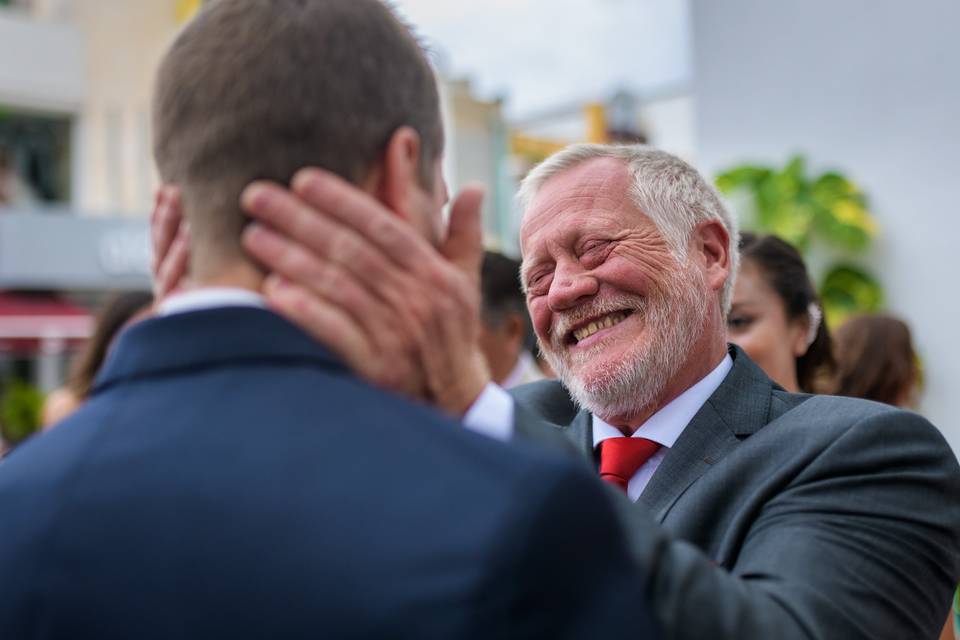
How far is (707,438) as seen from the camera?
6.46 feet

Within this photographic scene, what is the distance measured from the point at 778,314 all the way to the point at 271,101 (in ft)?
8.78

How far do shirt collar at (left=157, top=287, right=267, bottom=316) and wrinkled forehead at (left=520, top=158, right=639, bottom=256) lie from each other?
4.52 ft

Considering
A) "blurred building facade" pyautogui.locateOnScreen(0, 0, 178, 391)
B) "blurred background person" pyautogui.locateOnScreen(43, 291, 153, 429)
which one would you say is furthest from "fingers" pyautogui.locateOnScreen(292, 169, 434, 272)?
"blurred building facade" pyautogui.locateOnScreen(0, 0, 178, 391)

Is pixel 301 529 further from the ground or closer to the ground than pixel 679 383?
further from the ground

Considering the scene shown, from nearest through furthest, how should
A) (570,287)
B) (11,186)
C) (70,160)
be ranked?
(570,287), (11,186), (70,160)

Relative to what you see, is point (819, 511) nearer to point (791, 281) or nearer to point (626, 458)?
point (626, 458)

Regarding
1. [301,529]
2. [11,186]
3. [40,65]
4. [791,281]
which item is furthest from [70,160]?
[301,529]

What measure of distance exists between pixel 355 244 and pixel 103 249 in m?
16.0

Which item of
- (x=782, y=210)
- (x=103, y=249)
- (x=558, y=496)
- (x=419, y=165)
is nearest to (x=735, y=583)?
(x=558, y=496)

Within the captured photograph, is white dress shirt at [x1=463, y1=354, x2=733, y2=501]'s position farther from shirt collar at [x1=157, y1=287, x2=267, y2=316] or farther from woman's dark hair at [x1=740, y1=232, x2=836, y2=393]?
woman's dark hair at [x1=740, y1=232, x2=836, y2=393]

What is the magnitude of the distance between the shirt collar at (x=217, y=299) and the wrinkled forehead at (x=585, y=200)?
138 cm

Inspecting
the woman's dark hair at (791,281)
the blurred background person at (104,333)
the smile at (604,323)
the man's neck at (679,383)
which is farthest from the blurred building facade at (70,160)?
the man's neck at (679,383)

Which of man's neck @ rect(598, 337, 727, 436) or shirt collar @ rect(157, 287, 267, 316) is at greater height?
shirt collar @ rect(157, 287, 267, 316)

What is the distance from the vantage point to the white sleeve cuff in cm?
121
